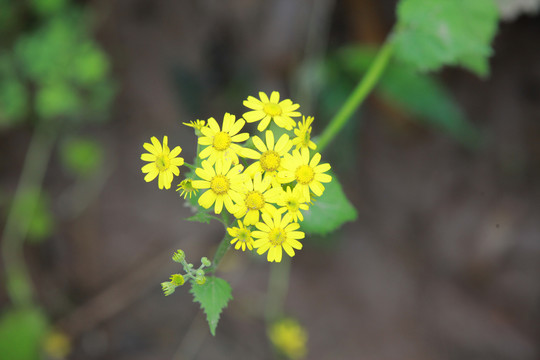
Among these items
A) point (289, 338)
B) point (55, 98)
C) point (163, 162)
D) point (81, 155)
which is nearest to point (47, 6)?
point (55, 98)

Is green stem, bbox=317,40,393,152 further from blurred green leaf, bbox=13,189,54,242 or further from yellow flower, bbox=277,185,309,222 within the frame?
blurred green leaf, bbox=13,189,54,242

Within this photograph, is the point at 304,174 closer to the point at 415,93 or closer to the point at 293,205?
the point at 293,205

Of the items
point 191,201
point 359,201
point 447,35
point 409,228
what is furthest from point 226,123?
point 409,228

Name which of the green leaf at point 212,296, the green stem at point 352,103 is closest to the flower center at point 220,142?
the green leaf at point 212,296

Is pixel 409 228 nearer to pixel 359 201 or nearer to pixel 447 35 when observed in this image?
pixel 359 201

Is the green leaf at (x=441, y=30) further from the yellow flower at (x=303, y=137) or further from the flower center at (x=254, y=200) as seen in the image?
the flower center at (x=254, y=200)

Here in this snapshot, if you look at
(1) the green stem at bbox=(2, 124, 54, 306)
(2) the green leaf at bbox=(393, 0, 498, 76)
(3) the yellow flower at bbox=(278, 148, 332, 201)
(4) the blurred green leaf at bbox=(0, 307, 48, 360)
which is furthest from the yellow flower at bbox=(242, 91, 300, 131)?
(4) the blurred green leaf at bbox=(0, 307, 48, 360)
